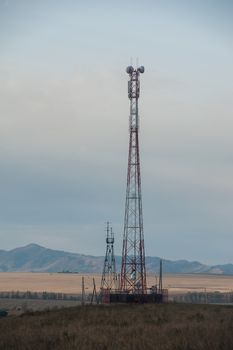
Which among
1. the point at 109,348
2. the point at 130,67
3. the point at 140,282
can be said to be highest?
the point at 130,67

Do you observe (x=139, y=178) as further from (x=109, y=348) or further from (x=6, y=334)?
(x=109, y=348)

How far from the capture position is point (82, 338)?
21.5 meters

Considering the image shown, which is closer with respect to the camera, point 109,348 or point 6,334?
point 109,348

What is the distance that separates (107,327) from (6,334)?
3.72 m

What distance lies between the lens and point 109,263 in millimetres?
60094

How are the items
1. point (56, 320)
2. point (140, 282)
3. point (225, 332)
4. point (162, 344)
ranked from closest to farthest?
point (162, 344) < point (225, 332) < point (56, 320) < point (140, 282)

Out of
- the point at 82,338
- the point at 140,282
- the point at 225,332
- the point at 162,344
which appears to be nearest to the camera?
the point at 162,344

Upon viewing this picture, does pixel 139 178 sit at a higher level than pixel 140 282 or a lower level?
higher

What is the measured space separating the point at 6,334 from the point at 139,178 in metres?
27.1

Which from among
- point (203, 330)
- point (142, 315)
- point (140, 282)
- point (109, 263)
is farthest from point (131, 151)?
point (203, 330)

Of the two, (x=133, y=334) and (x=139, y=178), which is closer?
(x=133, y=334)

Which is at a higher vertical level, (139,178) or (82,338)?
(139,178)

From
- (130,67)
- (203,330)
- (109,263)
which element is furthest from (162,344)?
(109,263)

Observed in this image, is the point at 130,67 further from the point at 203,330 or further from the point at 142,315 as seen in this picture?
the point at 203,330
